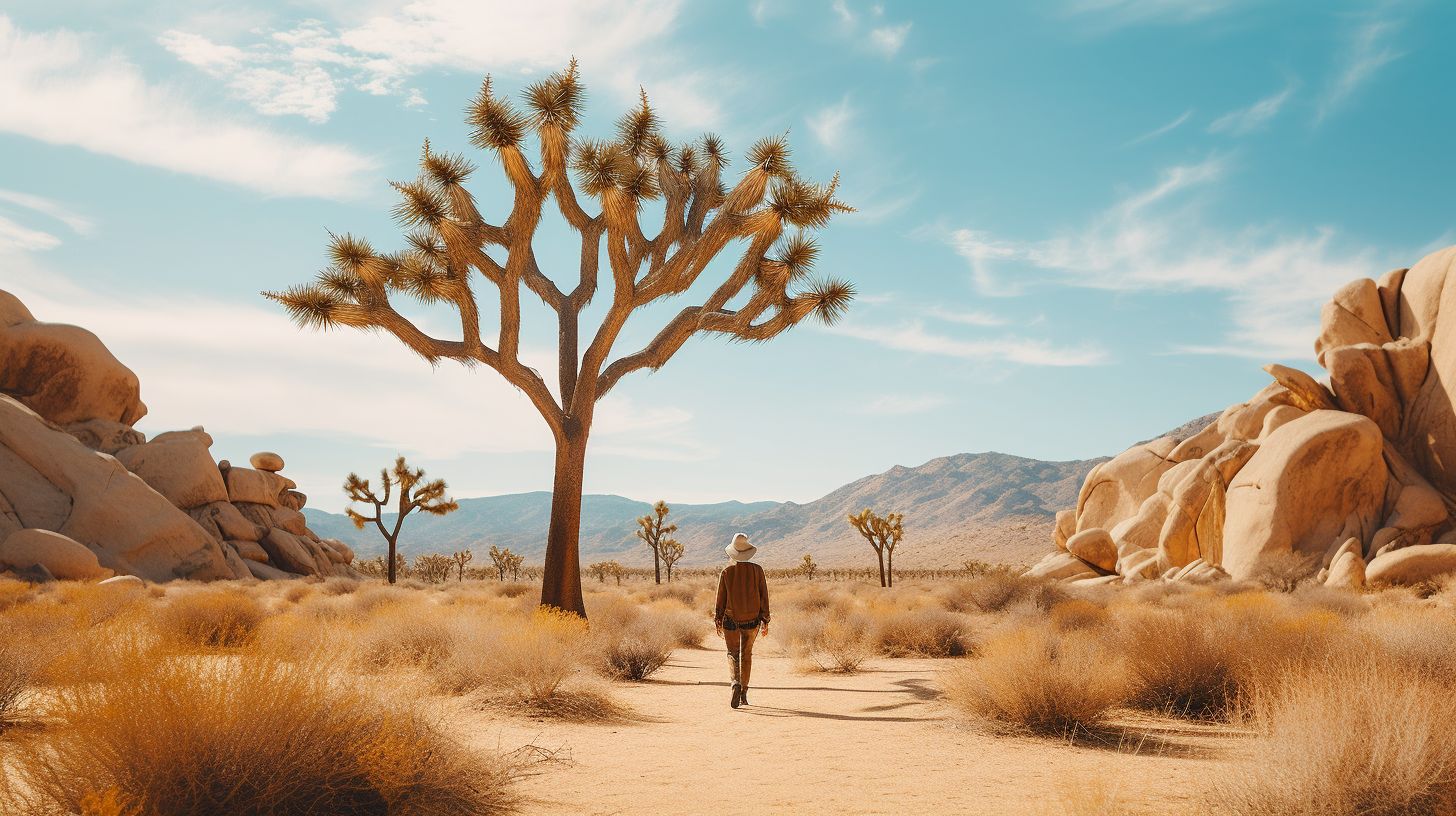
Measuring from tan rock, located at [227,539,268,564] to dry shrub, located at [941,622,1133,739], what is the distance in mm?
28276

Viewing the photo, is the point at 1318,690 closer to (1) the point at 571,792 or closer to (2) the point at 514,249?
(1) the point at 571,792

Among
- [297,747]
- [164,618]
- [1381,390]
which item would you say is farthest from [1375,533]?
[164,618]

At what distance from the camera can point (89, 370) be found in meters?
26.2

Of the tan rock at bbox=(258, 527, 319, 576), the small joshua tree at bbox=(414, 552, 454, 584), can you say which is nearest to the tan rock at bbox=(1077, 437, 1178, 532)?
the tan rock at bbox=(258, 527, 319, 576)

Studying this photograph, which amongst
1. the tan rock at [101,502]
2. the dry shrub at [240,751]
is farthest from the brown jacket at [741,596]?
the tan rock at [101,502]

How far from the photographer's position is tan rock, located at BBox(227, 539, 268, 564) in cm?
2748

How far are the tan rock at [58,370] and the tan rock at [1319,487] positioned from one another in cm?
3596

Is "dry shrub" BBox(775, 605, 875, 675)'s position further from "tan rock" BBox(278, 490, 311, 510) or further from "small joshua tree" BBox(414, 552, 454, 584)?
"small joshua tree" BBox(414, 552, 454, 584)

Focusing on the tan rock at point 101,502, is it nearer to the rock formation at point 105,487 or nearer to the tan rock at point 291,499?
the rock formation at point 105,487

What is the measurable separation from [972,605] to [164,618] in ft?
49.4

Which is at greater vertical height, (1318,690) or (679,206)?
(679,206)

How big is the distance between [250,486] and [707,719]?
1161 inches

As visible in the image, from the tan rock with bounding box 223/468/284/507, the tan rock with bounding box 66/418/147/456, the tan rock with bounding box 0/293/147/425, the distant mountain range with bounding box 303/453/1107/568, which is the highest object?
the tan rock with bounding box 0/293/147/425

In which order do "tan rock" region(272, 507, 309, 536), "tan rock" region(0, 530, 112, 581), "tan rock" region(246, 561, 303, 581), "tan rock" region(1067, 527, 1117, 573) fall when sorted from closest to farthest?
"tan rock" region(0, 530, 112, 581) < "tan rock" region(246, 561, 303, 581) < "tan rock" region(1067, 527, 1117, 573) < "tan rock" region(272, 507, 309, 536)
